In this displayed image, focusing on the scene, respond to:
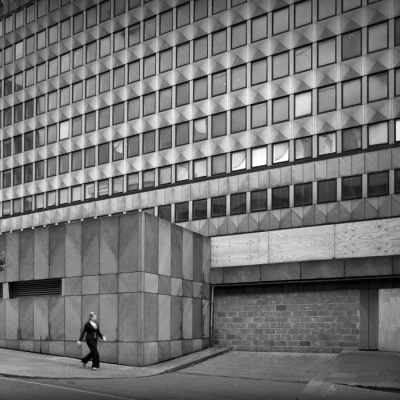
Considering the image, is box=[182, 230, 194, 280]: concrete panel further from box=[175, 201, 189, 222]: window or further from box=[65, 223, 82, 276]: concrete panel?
box=[175, 201, 189, 222]: window

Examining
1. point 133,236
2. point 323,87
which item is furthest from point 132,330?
point 323,87

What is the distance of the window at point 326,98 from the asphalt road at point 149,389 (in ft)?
53.3

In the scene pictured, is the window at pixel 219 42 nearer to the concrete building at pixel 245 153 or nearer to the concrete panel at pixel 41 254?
the concrete building at pixel 245 153

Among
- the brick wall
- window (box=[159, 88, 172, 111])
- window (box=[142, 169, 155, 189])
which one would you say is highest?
window (box=[159, 88, 172, 111])

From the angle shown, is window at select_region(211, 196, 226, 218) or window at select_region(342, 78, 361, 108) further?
window at select_region(211, 196, 226, 218)

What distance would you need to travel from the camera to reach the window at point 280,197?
113 ft

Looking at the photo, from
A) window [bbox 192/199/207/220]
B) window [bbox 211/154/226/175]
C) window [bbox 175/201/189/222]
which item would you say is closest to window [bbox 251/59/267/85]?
window [bbox 211/154/226/175]

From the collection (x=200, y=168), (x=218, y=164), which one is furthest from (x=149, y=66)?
(x=218, y=164)

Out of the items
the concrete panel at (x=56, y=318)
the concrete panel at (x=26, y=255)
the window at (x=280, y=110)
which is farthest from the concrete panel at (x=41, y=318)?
the window at (x=280, y=110)

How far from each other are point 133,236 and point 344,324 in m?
10.5

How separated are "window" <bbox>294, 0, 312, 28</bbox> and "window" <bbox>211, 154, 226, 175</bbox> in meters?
8.16

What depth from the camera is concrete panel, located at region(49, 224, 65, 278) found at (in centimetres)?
2900

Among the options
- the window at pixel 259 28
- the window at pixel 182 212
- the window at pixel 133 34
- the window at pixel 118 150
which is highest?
the window at pixel 133 34

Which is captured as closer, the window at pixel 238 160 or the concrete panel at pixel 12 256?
the concrete panel at pixel 12 256
